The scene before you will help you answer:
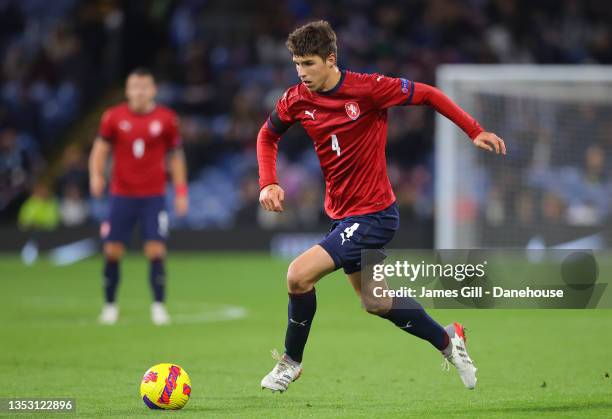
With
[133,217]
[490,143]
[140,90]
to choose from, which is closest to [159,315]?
[133,217]

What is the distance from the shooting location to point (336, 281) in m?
17.1

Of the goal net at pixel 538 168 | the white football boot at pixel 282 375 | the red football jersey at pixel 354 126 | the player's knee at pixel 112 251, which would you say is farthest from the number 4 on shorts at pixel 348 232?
the goal net at pixel 538 168

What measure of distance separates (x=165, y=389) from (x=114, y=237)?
17.4ft

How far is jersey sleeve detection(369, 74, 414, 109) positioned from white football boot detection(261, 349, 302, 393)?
1.62 meters

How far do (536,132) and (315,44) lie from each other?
422 inches

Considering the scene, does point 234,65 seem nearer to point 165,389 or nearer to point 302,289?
point 302,289

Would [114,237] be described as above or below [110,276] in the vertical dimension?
above

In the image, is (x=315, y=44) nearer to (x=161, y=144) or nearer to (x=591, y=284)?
(x=591, y=284)

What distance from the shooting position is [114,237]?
11.8 m

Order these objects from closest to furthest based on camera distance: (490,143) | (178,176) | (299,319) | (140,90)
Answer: (490,143)
(299,319)
(140,90)
(178,176)

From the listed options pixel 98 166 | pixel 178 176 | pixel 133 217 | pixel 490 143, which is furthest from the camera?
pixel 178 176

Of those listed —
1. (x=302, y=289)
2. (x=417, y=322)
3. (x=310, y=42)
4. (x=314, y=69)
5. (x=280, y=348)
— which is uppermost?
(x=310, y=42)

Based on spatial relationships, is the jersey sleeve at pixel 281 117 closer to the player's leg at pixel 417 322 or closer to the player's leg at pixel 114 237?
the player's leg at pixel 417 322

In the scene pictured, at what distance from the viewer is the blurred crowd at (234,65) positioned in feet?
71.5
